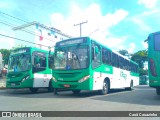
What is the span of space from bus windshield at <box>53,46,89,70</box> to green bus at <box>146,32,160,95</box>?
3354 mm

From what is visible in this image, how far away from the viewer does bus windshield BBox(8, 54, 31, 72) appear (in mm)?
14219

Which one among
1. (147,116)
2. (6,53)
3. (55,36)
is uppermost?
(55,36)

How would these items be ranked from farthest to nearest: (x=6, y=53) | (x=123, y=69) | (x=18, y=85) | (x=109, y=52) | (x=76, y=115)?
(x=6, y=53), (x=123, y=69), (x=109, y=52), (x=18, y=85), (x=76, y=115)

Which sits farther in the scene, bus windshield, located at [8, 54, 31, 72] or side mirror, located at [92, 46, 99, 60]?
bus windshield, located at [8, 54, 31, 72]

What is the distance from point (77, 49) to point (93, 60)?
108cm

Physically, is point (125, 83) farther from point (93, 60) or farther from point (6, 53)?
point (6, 53)

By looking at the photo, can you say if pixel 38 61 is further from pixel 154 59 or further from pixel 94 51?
pixel 154 59

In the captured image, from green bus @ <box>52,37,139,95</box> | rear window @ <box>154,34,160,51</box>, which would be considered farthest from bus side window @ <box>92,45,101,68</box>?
rear window @ <box>154,34,160,51</box>

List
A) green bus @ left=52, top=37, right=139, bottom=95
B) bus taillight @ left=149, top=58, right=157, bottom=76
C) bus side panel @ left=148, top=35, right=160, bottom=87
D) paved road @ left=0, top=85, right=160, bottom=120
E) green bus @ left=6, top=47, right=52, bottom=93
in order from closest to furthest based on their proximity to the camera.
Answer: paved road @ left=0, top=85, right=160, bottom=120 → bus side panel @ left=148, top=35, right=160, bottom=87 → bus taillight @ left=149, top=58, right=157, bottom=76 → green bus @ left=52, top=37, right=139, bottom=95 → green bus @ left=6, top=47, right=52, bottom=93

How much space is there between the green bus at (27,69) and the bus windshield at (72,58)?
2.48 metres

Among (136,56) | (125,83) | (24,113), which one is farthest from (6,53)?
(24,113)

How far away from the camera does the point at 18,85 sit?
45.5ft

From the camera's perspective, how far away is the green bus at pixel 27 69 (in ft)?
45.9

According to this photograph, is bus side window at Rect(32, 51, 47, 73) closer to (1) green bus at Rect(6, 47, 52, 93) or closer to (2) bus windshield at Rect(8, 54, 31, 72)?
(1) green bus at Rect(6, 47, 52, 93)
